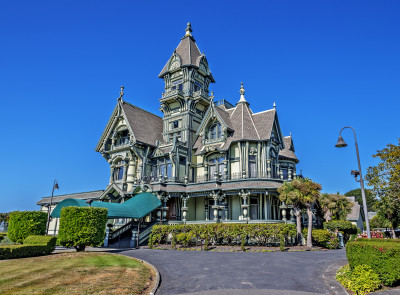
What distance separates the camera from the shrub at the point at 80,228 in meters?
19.5

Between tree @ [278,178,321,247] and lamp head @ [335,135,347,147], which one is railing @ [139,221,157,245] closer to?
tree @ [278,178,321,247]

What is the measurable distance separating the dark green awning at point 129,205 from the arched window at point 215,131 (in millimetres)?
9744

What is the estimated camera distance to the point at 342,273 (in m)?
12.4

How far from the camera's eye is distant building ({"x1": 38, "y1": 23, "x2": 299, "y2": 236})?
2969cm

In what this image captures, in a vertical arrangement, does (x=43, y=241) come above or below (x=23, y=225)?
below

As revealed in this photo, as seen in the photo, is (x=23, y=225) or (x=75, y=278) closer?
(x=75, y=278)

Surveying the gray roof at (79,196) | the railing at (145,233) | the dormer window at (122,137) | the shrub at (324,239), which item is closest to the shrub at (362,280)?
the shrub at (324,239)

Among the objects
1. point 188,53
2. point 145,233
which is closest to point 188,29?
point 188,53

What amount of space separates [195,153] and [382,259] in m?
25.2

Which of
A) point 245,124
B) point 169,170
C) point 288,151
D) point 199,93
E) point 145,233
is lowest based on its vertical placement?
point 145,233

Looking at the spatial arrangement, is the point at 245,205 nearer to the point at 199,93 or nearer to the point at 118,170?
the point at 199,93

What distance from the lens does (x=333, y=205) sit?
29500 millimetres

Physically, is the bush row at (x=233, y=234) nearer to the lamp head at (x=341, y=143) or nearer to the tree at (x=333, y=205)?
the tree at (x=333, y=205)

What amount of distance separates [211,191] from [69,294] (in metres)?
21.2
